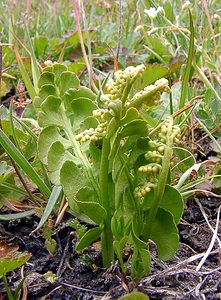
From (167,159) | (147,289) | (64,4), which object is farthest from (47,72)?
(64,4)

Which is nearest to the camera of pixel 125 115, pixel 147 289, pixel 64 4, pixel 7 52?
pixel 125 115

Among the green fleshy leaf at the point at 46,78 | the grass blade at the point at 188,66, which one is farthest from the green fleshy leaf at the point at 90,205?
the grass blade at the point at 188,66

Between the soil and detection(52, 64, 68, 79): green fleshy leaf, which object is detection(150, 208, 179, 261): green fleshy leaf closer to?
the soil

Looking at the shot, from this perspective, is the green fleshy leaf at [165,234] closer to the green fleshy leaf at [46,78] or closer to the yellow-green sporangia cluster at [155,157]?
the yellow-green sporangia cluster at [155,157]

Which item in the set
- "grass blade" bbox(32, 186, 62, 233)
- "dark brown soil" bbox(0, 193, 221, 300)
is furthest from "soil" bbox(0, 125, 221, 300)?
"grass blade" bbox(32, 186, 62, 233)

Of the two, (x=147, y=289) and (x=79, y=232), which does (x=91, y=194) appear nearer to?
(x=79, y=232)

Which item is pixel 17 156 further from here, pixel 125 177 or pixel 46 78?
pixel 125 177

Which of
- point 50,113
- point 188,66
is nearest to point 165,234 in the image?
point 50,113
